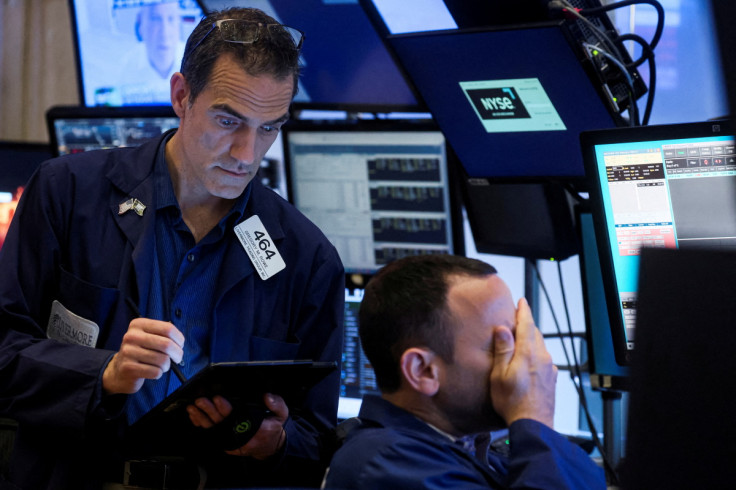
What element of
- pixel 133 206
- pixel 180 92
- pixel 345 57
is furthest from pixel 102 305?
pixel 345 57

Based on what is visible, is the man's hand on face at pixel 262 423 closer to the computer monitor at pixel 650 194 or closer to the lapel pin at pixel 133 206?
the lapel pin at pixel 133 206

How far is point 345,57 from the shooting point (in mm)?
2264

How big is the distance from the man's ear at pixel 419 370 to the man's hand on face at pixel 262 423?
30 cm

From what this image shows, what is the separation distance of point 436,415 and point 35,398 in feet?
2.28

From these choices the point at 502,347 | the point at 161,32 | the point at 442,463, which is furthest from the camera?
the point at 161,32

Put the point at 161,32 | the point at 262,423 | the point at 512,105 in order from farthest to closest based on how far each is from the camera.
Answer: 1. the point at 161,32
2. the point at 512,105
3. the point at 262,423

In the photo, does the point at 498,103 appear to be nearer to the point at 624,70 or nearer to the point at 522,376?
the point at 624,70

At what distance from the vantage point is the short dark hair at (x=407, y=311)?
1193 millimetres

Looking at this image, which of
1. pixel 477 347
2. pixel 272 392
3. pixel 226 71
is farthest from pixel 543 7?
pixel 272 392

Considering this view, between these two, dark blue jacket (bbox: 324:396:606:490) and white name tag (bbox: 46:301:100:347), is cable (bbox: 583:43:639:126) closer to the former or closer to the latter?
dark blue jacket (bbox: 324:396:606:490)

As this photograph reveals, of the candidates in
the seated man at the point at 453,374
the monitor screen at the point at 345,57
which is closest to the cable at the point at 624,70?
the seated man at the point at 453,374

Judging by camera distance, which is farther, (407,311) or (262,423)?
(262,423)

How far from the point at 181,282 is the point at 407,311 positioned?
0.50 m

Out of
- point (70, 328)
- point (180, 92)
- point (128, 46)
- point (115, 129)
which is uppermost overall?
point (128, 46)
